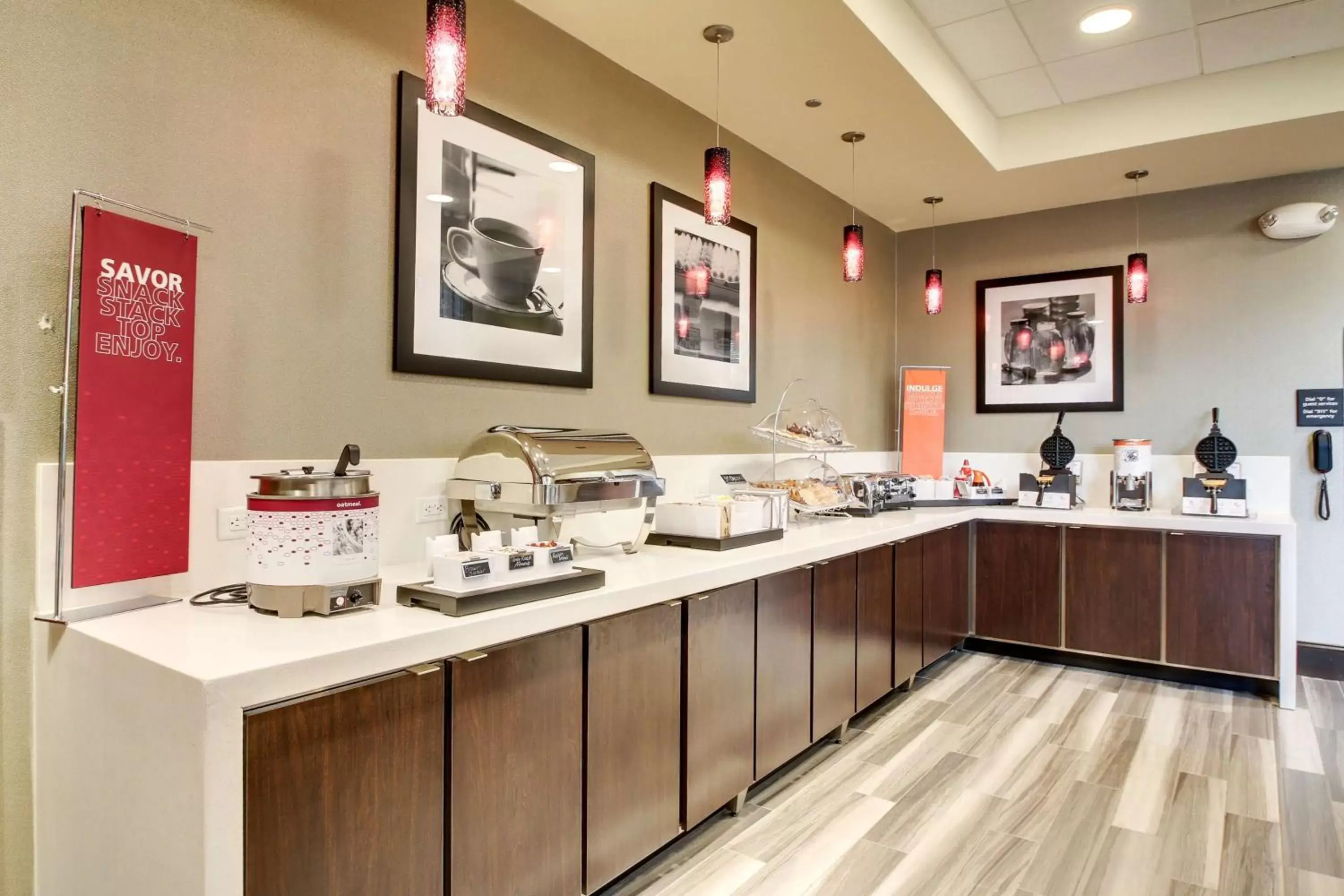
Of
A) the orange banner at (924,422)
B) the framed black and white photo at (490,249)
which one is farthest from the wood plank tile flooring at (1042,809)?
the orange banner at (924,422)

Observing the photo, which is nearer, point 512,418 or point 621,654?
point 621,654

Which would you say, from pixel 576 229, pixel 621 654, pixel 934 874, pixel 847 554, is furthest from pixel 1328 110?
pixel 621 654

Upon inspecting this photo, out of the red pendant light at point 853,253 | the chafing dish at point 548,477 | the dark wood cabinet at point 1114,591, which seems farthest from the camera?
the dark wood cabinet at point 1114,591

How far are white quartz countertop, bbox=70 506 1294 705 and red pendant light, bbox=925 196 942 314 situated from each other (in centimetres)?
256

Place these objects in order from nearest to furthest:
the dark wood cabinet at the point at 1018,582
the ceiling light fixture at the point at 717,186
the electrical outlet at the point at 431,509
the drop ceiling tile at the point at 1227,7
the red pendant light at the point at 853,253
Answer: the electrical outlet at the point at 431,509 < the ceiling light fixture at the point at 717,186 < the drop ceiling tile at the point at 1227,7 < the red pendant light at the point at 853,253 < the dark wood cabinet at the point at 1018,582

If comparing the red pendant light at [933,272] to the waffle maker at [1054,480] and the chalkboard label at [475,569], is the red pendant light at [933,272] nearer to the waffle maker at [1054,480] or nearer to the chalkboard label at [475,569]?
the waffle maker at [1054,480]

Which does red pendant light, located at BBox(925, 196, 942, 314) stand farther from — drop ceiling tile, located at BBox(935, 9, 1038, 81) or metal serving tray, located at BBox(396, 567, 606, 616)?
metal serving tray, located at BBox(396, 567, 606, 616)

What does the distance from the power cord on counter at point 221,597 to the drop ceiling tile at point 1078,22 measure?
3718 mm

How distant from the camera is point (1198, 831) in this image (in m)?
2.61

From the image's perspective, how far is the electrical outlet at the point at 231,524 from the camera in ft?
6.39

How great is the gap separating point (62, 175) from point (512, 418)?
1426mm

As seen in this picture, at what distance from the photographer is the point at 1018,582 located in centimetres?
471

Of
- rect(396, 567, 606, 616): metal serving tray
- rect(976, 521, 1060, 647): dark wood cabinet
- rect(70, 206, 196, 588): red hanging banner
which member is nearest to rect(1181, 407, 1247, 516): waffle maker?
rect(976, 521, 1060, 647): dark wood cabinet

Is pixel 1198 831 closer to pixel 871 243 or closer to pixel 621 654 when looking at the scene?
pixel 621 654
